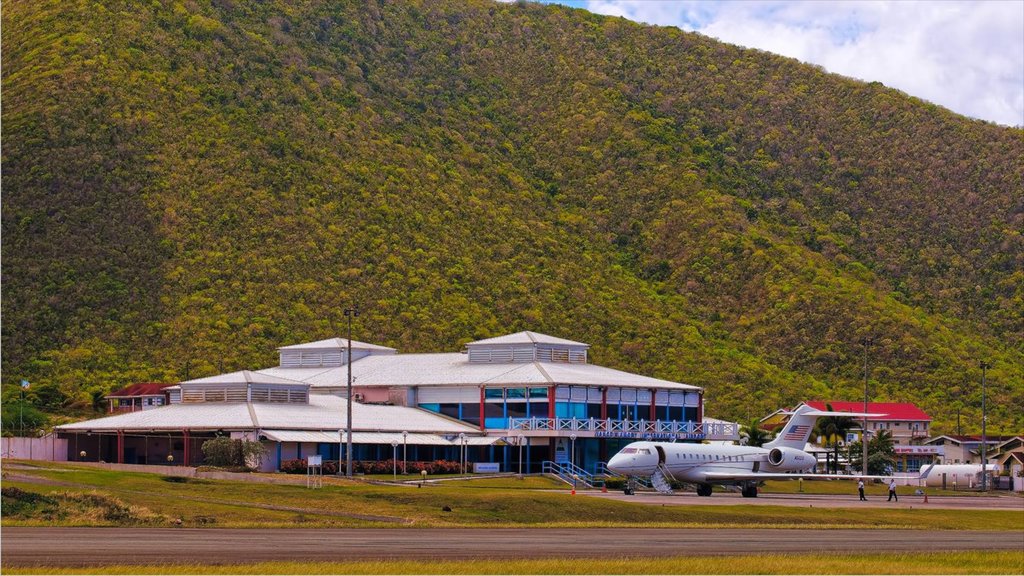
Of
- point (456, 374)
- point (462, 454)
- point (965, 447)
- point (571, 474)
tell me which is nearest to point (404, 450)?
point (462, 454)

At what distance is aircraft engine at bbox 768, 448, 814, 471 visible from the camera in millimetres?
92062

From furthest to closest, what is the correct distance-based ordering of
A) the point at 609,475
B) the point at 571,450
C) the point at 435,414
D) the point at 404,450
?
the point at 435,414 < the point at 571,450 < the point at 609,475 < the point at 404,450

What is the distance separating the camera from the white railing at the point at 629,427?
9969 cm

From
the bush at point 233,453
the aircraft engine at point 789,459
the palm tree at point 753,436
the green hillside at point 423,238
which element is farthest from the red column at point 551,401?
the green hillside at point 423,238

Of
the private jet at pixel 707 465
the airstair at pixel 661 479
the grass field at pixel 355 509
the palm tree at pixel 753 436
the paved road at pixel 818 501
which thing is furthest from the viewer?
the palm tree at pixel 753 436

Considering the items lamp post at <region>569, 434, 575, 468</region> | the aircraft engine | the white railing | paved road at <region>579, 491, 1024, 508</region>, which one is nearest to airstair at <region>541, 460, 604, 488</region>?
lamp post at <region>569, 434, 575, 468</region>

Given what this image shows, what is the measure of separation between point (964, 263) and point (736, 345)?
39135 mm

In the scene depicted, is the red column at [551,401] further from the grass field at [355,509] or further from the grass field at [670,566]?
the grass field at [670,566]

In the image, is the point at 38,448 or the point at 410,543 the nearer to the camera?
the point at 410,543

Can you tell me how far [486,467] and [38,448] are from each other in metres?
28.8

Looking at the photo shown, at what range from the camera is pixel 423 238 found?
6412 inches

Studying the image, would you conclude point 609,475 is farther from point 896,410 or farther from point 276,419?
point 896,410

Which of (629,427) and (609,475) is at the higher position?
(629,427)

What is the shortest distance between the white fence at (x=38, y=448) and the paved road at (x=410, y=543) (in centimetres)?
4885
